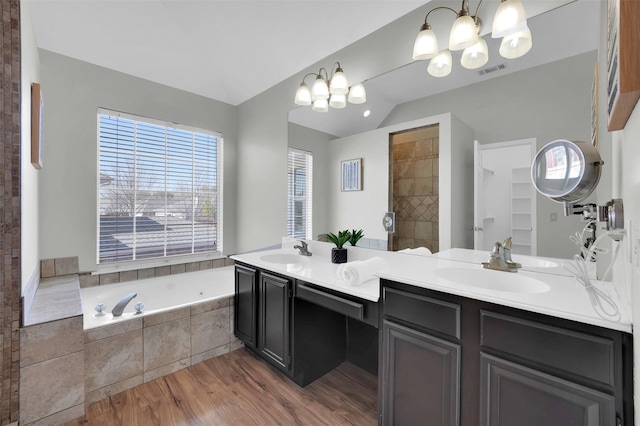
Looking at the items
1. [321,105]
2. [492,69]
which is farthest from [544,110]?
[321,105]

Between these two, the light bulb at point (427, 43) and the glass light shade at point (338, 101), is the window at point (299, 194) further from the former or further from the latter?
the light bulb at point (427, 43)

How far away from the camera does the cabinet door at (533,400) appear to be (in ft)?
3.04

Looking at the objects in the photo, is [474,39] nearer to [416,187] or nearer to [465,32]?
[465,32]

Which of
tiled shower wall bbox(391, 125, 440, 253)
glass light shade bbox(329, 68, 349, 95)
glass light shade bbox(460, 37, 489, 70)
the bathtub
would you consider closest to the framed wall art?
tiled shower wall bbox(391, 125, 440, 253)

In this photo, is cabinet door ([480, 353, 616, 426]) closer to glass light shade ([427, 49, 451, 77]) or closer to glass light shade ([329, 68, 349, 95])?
glass light shade ([427, 49, 451, 77])

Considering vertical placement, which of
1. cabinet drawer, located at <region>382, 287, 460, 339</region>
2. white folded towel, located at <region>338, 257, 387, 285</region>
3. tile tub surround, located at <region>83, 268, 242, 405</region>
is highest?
white folded towel, located at <region>338, 257, 387, 285</region>

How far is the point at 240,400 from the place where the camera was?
1.92m

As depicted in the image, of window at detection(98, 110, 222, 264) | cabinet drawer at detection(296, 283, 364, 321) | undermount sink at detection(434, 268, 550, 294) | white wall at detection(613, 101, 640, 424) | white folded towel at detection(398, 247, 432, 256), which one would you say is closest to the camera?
white wall at detection(613, 101, 640, 424)

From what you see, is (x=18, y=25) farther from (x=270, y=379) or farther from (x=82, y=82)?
(x=270, y=379)

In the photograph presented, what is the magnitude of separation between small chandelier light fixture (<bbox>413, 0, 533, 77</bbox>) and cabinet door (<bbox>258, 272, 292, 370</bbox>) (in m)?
1.71

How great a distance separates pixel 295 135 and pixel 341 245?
1222 mm

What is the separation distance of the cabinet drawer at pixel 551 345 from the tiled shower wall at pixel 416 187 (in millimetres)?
787

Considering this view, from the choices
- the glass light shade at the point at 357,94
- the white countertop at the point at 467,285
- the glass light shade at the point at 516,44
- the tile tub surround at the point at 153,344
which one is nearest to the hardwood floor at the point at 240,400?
the tile tub surround at the point at 153,344

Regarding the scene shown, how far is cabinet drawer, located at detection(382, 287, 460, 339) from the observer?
1236 mm
